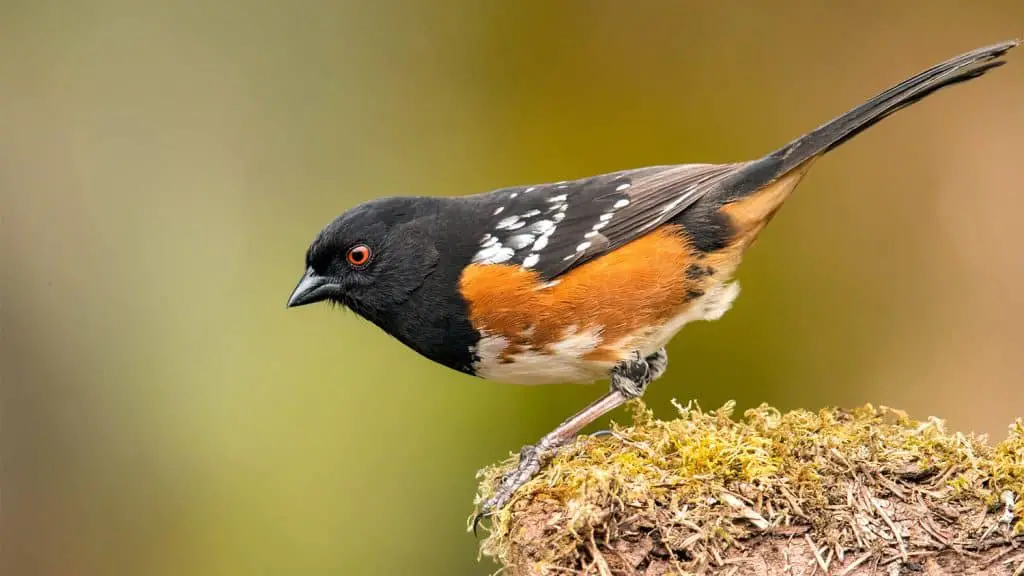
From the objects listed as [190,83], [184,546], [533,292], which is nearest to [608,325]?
[533,292]

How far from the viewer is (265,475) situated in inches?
170

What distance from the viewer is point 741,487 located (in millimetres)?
1859

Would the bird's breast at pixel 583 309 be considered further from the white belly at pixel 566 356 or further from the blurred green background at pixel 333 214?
the blurred green background at pixel 333 214

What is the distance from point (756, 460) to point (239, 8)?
13.2 feet

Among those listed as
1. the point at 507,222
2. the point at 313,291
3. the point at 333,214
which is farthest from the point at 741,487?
the point at 333,214

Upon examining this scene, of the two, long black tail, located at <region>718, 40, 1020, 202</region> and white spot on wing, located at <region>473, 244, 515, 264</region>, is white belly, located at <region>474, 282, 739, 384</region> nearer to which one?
white spot on wing, located at <region>473, 244, 515, 264</region>

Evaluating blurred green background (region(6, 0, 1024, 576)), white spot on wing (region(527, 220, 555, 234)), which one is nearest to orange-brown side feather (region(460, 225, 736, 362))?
white spot on wing (region(527, 220, 555, 234))

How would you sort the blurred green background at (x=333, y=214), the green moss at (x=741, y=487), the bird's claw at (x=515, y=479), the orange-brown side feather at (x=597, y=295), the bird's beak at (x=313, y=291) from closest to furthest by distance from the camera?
the green moss at (x=741, y=487) < the bird's claw at (x=515, y=479) < the orange-brown side feather at (x=597, y=295) < the bird's beak at (x=313, y=291) < the blurred green background at (x=333, y=214)

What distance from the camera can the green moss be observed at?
178 cm

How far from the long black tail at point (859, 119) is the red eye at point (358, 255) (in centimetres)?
107

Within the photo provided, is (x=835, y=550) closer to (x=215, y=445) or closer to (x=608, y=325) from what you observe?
(x=608, y=325)

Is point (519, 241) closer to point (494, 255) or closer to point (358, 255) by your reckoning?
point (494, 255)

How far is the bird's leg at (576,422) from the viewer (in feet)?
7.43

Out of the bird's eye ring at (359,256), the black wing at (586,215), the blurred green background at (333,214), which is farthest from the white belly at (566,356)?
the blurred green background at (333,214)
